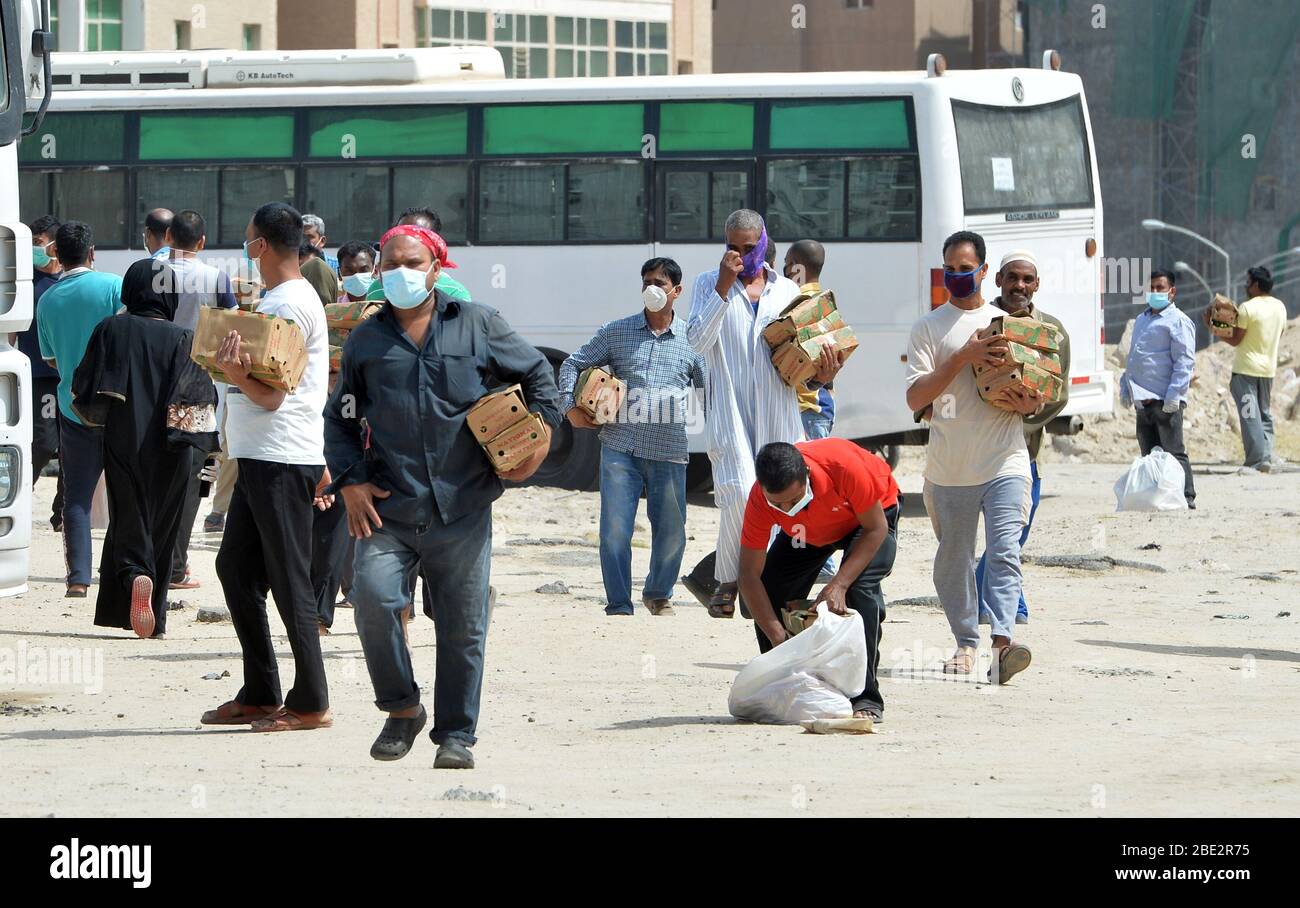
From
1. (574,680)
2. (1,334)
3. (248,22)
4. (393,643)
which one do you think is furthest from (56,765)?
(248,22)

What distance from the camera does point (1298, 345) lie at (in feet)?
99.2

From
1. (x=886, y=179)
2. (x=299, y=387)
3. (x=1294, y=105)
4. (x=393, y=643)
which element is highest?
(x=1294, y=105)

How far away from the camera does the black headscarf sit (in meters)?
9.84

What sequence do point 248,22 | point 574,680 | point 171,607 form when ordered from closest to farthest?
point 574,680
point 171,607
point 248,22

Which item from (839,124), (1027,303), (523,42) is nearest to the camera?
(1027,303)

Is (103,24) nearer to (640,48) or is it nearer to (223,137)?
(640,48)

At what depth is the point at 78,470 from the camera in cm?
1081

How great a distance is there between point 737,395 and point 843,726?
2666 mm

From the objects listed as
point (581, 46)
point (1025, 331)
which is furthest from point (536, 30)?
point (1025, 331)

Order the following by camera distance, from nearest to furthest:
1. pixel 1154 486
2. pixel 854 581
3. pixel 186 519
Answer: pixel 854 581 → pixel 186 519 → pixel 1154 486

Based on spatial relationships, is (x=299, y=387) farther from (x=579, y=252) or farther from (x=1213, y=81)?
(x=1213, y=81)

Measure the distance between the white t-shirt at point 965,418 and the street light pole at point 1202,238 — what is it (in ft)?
127

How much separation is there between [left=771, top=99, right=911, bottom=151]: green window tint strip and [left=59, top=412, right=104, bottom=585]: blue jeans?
7950 millimetres

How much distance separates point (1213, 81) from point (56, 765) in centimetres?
4558
